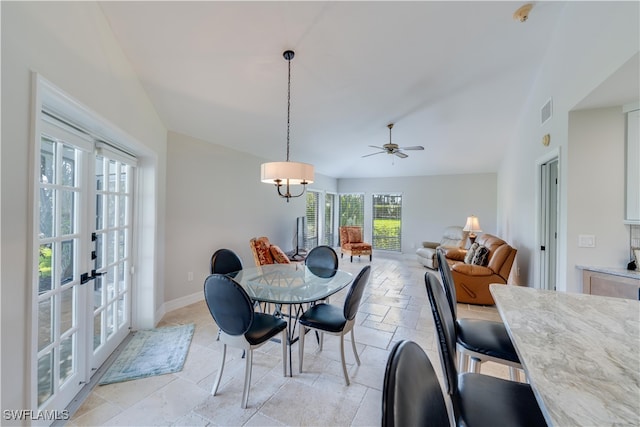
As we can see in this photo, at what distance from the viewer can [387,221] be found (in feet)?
26.7

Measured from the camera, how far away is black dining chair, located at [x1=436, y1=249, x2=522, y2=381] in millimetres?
1385

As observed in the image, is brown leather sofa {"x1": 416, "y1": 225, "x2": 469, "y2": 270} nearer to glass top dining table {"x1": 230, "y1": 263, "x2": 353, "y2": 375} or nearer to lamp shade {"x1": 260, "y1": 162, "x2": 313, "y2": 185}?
glass top dining table {"x1": 230, "y1": 263, "x2": 353, "y2": 375}

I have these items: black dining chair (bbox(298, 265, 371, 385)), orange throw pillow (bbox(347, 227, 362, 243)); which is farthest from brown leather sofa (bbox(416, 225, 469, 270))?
black dining chair (bbox(298, 265, 371, 385))

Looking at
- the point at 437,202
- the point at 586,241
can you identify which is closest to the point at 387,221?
the point at 437,202

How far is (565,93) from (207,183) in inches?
176

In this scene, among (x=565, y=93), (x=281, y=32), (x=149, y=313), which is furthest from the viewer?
(x=149, y=313)

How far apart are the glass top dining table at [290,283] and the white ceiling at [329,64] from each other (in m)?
2.11

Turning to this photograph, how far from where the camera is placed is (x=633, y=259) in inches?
90.2

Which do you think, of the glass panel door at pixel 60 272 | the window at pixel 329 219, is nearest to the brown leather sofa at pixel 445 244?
the window at pixel 329 219

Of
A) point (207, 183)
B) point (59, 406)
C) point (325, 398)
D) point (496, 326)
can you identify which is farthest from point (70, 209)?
point (496, 326)

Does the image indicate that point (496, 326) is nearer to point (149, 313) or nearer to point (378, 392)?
point (378, 392)

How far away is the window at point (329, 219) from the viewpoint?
8191 millimetres

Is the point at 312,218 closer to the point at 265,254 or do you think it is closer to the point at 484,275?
the point at 265,254

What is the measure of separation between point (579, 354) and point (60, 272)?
2.84 m
